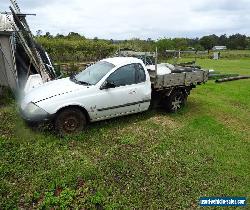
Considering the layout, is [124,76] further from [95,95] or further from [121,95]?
[95,95]

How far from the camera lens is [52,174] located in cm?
666

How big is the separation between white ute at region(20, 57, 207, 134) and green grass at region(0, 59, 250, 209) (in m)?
0.43

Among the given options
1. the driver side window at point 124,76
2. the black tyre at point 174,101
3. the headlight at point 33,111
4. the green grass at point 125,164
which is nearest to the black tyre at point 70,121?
the green grass at point 125,164

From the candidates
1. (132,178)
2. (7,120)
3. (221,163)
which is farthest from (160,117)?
(7,120)

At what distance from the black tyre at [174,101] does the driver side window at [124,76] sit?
1818 millimetres

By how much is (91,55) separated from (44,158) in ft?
84.0

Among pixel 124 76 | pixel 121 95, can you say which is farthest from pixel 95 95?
pixel 124 76

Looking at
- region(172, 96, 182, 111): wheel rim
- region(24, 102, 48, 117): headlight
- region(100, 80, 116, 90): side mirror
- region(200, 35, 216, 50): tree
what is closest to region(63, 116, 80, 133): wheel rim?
region(24, 102, 48, 117): headlight

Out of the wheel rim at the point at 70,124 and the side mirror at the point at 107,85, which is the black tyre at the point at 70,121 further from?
the side mirror at the point at 107,85

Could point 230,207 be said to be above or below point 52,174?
below

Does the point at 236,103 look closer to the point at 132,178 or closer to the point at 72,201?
the point at 132,178

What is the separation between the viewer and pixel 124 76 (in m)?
9.18

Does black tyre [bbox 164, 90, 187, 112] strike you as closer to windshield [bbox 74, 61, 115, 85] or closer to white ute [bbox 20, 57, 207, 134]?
white ute [bbox 20, 57, 207, 134]

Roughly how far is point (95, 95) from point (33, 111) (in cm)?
157
